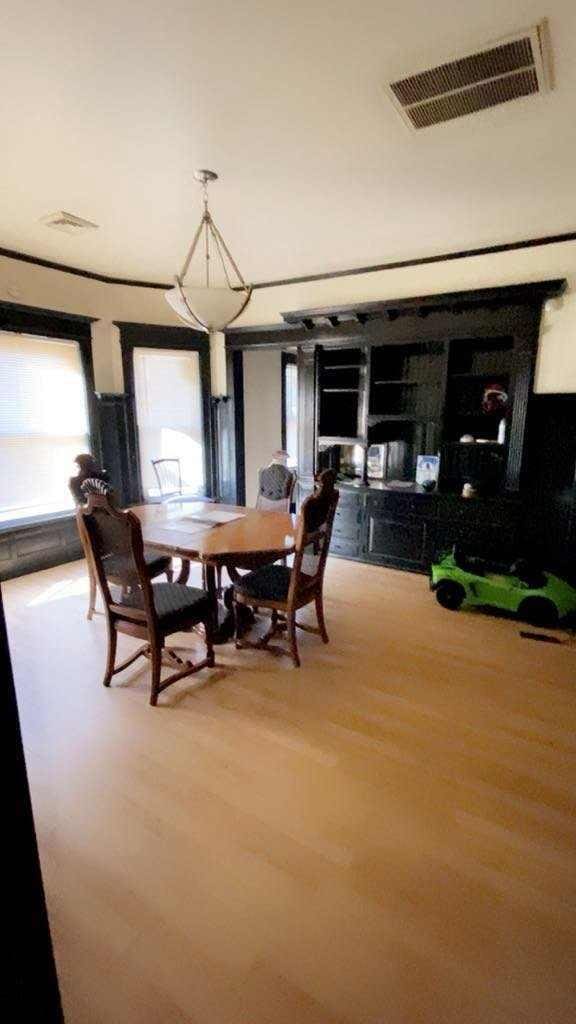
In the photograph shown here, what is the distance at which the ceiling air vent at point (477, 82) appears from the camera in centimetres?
172

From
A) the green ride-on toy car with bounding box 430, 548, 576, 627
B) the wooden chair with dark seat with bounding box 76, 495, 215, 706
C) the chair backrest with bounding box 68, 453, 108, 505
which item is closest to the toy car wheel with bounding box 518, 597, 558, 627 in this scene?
the green ride-on toy car with bounding box 430, 548, 576, 627

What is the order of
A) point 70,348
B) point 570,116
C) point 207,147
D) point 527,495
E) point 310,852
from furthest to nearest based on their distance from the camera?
point 70,348 → point 527,495 → point 207,147 → point 570,116 → point 310,852

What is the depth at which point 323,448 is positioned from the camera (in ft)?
16.5

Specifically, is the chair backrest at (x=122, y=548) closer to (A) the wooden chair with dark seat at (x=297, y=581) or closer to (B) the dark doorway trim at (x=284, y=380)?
(A) the wooden chair with dark seat at (x=297, y=581)

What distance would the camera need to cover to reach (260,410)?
6.15 metres

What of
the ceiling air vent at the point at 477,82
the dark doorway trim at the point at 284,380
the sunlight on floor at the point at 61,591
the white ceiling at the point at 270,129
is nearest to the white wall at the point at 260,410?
the dark doorway trim at the point at 284,380

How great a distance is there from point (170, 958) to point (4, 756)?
113 centimetres

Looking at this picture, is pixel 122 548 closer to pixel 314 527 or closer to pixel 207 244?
pixel 314 527

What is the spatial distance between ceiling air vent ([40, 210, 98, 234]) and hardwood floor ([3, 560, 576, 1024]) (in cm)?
298

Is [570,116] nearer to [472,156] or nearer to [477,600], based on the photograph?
[472,156]

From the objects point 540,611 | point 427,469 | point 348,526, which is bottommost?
point 540,611

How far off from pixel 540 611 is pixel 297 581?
1.82 m

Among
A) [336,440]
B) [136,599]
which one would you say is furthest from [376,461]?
[136,599]

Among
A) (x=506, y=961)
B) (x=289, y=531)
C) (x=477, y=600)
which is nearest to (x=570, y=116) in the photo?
(x=289, y=531)
